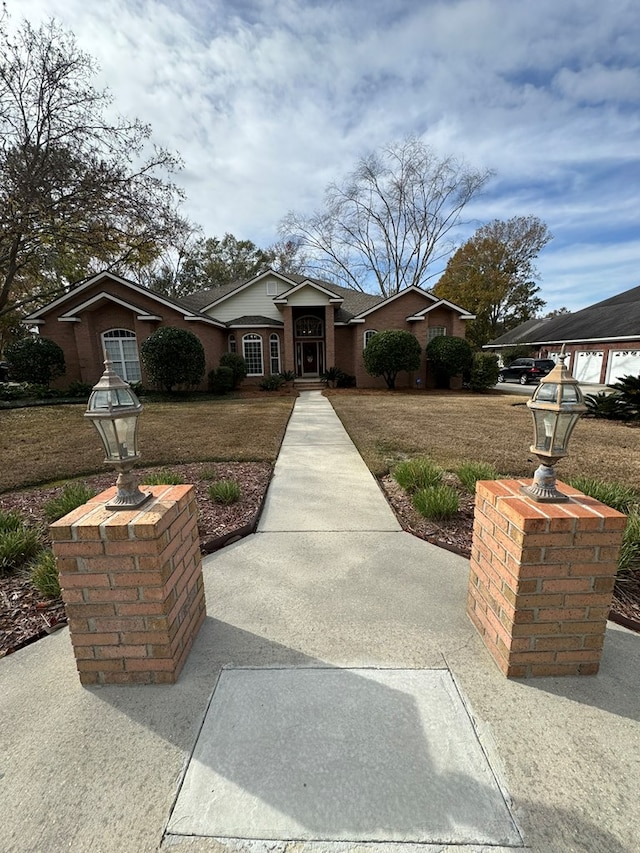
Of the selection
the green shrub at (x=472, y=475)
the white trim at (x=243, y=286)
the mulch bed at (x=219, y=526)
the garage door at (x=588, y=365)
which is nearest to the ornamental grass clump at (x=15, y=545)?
the mulch bed at (x=219, y=526)

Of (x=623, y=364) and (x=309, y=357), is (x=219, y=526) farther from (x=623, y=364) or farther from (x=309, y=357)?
(x=623, y=364)

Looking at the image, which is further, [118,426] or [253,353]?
[253,353]

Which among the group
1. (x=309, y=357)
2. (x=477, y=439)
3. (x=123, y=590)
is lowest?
(x=477, y=439)

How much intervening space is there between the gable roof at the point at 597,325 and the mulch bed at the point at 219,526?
20324mm

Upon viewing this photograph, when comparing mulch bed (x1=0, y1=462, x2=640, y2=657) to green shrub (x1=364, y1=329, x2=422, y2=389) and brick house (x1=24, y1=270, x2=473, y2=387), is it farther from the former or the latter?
green shrub (x1=364, y1=329, x2=422, y2=389)

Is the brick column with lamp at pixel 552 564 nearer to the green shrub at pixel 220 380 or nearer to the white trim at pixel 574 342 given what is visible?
the white trim at pixel 574 342

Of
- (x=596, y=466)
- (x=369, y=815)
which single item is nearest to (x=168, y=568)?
(x=369, y=815)

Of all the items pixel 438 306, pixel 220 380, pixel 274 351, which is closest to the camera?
pixel 220 380

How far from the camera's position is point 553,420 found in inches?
77.0

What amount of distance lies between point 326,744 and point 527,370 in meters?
26.1

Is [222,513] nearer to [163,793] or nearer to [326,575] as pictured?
[326,575]

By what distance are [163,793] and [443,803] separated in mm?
1074

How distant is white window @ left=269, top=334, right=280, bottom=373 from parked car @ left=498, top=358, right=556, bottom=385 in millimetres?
13216

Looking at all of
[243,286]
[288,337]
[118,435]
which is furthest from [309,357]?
[118,435]
